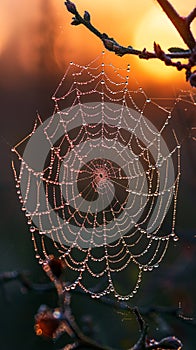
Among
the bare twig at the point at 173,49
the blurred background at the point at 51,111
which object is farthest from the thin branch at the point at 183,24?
the blurred background at the point at 51,111

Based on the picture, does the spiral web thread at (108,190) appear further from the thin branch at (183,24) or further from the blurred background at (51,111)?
the thin branch at (183,24)

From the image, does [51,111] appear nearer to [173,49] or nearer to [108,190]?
[108,190]

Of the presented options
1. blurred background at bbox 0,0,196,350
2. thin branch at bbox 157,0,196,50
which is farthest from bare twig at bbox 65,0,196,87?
blurred background at bbox 0,0,196,350

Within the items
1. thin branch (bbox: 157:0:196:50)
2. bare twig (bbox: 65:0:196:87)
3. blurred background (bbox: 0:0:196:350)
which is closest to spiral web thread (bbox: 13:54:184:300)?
blurred background (bbox: 0:0:196:350)

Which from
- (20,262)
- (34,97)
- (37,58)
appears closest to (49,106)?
(37,58)

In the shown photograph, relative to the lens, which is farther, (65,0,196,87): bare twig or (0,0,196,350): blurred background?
(0,0,196,350): blurred background

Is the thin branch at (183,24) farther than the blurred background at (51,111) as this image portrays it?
No

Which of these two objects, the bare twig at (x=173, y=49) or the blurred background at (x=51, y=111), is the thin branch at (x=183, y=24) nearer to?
the bare twig at (x=173, y=49)

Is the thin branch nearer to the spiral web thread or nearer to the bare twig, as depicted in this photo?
the bare twig

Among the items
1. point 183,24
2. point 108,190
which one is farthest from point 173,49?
point 108,190
